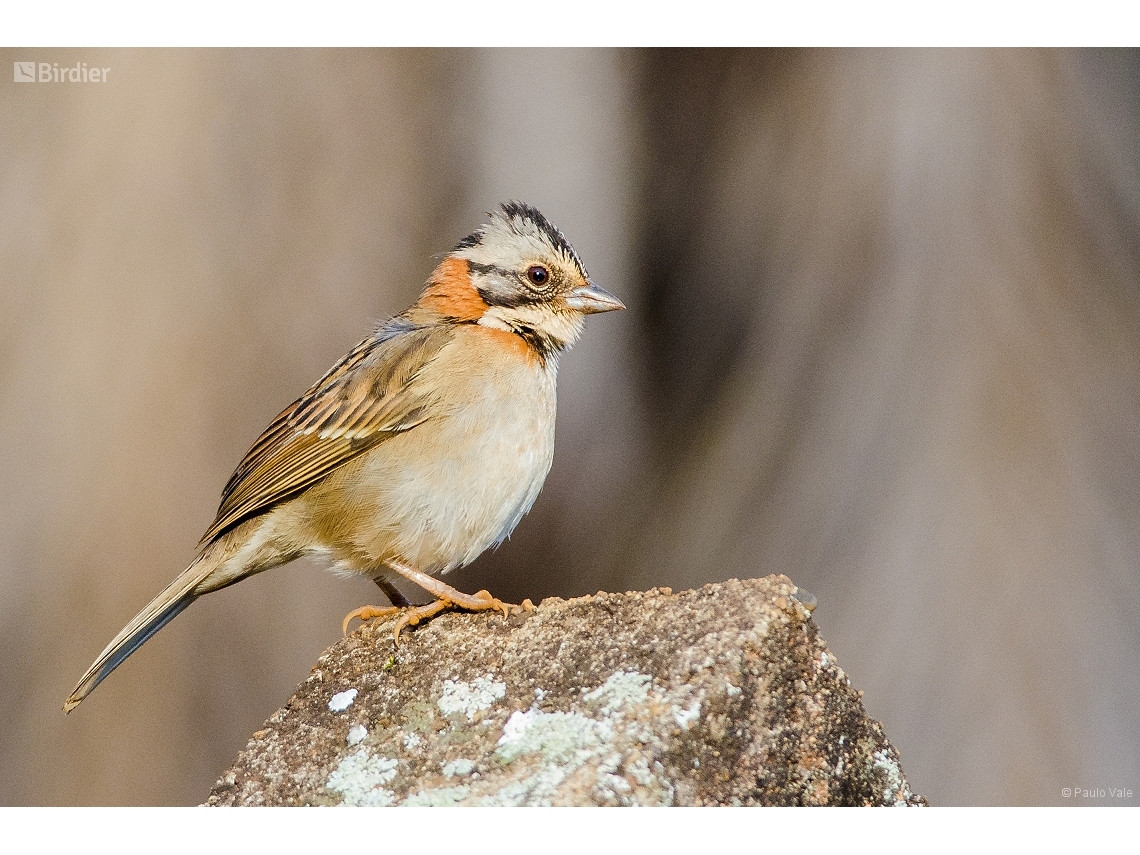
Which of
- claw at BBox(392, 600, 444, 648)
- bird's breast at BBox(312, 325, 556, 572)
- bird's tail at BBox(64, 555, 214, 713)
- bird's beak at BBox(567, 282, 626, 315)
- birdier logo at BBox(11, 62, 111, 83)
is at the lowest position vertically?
bird's tail at BBox(64, 555, 214, 713)

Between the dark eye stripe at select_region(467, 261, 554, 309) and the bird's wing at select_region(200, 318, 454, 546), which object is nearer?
the bird's wing at select_region(200, 318, 454, 546)

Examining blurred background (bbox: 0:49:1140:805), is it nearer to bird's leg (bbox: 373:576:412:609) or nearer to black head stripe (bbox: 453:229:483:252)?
black head stripe (bbox: 453:229:483:252)

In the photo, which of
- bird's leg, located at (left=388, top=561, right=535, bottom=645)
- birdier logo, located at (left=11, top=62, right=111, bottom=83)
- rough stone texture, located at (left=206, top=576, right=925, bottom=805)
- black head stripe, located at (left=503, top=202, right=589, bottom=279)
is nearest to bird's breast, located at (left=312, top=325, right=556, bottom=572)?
bird's leg, located at (left=388, top=561, right=535, bottom=645)

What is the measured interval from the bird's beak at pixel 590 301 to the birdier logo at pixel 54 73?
2208 mm

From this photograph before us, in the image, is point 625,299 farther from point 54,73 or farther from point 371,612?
point 54,73

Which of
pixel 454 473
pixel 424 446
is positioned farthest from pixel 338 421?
pixel 454 473

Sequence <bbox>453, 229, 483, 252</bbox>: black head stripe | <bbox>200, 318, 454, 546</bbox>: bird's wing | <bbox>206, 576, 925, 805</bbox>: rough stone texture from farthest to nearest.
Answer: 1. <bbox>453, 229, 483, 252</bbox>: black head stripe
2. <bbox>200, 318, 454, 546</bbox>: bird's wing
3. <bbox>206, 576, 925, 805</bbox>: rough stone texture

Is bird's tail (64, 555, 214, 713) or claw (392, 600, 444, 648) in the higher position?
claw (392, 600, 444, 648)

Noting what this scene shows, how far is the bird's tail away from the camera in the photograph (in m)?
3.84

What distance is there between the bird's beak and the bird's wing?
1.62 feet

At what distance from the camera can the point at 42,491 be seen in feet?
16.1

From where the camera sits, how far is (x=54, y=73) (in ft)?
14.6

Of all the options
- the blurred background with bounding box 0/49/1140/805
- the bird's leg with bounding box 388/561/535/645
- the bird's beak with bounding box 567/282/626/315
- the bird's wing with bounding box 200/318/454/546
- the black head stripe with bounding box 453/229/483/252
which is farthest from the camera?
the blurred background with bounding box 0/49/1140/805

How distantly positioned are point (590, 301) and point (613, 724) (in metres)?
1.92
